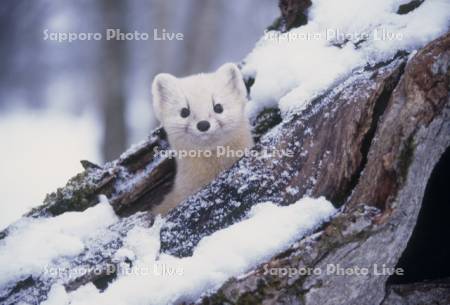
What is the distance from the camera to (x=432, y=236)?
4.18 meters

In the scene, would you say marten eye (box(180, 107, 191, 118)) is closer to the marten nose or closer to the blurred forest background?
the marten nose

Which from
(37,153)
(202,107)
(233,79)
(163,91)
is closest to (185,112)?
(202,107)

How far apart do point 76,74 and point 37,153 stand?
3568 millimetres

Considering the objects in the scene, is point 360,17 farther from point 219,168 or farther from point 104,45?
point 104,45

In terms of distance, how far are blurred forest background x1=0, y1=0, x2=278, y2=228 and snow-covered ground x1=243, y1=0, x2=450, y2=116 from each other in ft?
19.9

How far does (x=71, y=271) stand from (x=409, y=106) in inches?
78.1

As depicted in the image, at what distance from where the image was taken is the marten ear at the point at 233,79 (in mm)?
5102

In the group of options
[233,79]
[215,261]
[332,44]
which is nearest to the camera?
[215,261]

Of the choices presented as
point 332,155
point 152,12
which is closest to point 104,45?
point 152,12

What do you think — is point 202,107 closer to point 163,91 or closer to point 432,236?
point 163,91

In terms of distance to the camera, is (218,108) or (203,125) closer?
(203,125)

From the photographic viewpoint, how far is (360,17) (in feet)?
14.8

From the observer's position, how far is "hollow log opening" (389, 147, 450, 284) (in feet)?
13.3

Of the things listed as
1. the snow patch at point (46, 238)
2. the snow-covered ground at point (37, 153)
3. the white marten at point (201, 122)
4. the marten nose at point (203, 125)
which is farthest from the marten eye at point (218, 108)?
the snow-covered ground at point (37, 153)
